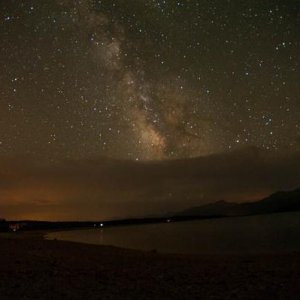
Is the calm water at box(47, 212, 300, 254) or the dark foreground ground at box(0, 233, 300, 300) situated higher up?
the dark foreground ground at box(0, 233, 300, 300)

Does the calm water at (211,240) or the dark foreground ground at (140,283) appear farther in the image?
the calm water at (211,240)

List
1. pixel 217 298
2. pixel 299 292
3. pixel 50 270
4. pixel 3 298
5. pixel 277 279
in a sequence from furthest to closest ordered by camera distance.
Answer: pixel 50 270
pixel 277 279
pixel 299 292
pixel 217 298
pixel 3 298

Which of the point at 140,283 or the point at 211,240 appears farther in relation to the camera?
the point at 211,240

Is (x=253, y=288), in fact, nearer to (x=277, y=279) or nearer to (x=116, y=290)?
(x=277, y=279)

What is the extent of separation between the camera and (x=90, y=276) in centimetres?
1537

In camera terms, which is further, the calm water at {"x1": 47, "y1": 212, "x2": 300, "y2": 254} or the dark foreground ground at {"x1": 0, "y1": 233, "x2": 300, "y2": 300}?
the calm water at {"x1": 47, "y1": 212, "x2": 300, "y2": 254}

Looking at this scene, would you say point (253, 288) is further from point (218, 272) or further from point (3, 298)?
point (3, 298)

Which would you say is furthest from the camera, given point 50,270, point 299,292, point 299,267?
point 299,267

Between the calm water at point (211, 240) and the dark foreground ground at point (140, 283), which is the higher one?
the dark foreground ground at point (140, 283)

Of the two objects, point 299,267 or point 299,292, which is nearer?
point 299,292

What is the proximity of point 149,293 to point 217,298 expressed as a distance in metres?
1.84

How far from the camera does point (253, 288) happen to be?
13.1 meters

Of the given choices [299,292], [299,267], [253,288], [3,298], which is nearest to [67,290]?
[3,298]

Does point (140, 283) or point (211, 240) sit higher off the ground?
point (140, 283)
